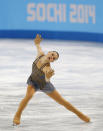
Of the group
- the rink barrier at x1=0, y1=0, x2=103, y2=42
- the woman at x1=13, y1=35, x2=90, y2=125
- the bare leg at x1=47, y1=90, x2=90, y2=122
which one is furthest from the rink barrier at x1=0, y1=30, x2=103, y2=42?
the woman at x1=13, y1=35, x2=90, y2=125

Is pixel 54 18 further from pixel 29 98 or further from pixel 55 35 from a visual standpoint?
pixel 29 98

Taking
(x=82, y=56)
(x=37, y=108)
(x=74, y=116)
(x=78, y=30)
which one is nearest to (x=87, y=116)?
(x=74, y=116)

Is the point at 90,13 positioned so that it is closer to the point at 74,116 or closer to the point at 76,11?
the point at 76,11

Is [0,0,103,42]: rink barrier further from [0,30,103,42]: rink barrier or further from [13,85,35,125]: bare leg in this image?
[13,85,35,125]: bare leg

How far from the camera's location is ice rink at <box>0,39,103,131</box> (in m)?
5.86

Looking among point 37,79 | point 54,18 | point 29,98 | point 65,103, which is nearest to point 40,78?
point 37,79

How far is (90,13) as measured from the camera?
1391 cm

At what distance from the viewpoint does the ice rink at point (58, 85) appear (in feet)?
19.2

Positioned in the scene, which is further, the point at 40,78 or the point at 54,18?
the point at 54,18

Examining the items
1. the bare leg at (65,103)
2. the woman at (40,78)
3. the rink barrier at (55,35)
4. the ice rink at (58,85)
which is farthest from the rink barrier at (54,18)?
the woman at (40,78)

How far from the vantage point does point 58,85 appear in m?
8.48

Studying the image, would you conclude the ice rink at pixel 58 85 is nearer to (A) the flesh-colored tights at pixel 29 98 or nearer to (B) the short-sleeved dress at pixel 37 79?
(A) the flesh-colored tights at pixel 29 98

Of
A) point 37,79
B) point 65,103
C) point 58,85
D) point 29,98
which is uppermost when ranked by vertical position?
point 37,79

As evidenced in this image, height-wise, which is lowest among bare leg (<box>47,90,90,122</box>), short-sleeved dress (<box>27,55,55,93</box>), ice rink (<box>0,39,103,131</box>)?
ice rink (<box>0,39,103,131</box>)
